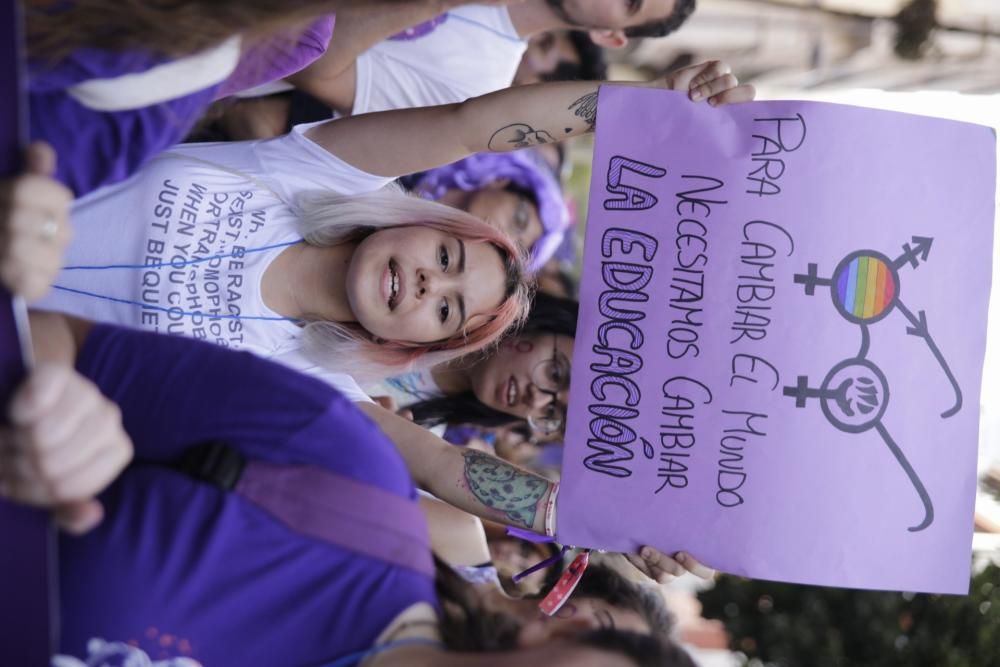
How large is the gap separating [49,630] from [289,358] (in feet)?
3.51

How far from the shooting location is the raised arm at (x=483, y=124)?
1.45 metres

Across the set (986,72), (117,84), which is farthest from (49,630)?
(986,72)

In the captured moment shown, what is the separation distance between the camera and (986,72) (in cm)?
562

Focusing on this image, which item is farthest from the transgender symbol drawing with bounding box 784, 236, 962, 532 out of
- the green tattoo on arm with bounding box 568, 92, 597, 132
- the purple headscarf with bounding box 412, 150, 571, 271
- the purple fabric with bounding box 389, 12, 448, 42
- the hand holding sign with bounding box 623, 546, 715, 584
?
the purple headscarf with bounding box 412, 150, 571, 271

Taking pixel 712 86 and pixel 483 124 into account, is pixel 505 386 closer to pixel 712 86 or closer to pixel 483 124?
pixel 483 124

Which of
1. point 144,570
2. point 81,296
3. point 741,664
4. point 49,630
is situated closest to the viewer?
point 49,630

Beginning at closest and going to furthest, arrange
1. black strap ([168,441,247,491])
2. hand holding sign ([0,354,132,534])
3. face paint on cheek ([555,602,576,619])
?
hand holding sign ([0,354,132,534])
black strap ([168,441,247,491])
face paint on cheek ([555,602,576,619])

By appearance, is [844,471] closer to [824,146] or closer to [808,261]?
[808,261]

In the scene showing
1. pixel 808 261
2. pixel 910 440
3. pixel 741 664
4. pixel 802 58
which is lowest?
pixel 741 664

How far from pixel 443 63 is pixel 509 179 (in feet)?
2.01

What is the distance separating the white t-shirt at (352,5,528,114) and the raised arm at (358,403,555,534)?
911mm

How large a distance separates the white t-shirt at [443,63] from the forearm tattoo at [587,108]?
85cm

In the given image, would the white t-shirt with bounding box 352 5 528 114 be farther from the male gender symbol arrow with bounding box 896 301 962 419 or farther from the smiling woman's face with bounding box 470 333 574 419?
the male gender symbol arrow with bounding box 896 301 962 419

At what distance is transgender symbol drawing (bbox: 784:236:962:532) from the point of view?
1.39 meters
